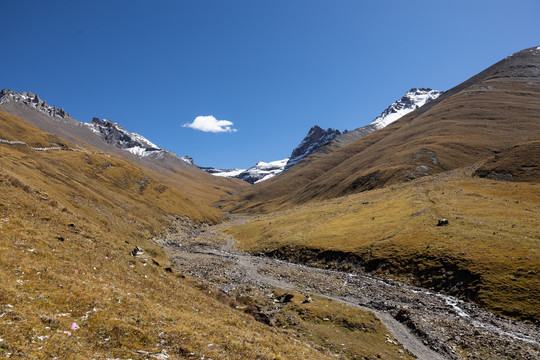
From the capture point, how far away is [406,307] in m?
38.8

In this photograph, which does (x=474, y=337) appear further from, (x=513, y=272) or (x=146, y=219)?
(x=146, y=219)

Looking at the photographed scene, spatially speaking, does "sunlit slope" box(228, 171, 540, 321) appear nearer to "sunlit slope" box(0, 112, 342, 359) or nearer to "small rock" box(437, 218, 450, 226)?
"small rock" box(437, 218, 450, 226)

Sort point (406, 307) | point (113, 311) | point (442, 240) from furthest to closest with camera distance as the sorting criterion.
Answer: point (442, 240) < point (406, 307) < point (113, 311)

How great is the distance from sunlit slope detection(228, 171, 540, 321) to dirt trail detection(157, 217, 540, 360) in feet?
12.2

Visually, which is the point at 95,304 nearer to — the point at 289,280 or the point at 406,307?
the point at 289,280

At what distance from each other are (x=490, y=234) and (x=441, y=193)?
4105 centimetres

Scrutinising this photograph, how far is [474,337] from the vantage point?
3117 centimetres

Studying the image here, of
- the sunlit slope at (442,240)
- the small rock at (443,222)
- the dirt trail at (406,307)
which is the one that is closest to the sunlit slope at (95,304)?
the dirt trail at (406,307)

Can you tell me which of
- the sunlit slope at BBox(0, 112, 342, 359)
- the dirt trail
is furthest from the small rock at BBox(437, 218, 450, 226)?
the sunlit slope at BBox(0, 112, 342, 359)

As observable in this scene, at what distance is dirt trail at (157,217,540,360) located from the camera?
96.6 feet

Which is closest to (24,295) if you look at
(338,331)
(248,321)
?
(248,321)

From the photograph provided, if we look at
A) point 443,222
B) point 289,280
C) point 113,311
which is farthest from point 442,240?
point 113,311

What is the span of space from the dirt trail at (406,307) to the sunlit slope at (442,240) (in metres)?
3.73

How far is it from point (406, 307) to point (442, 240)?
80.2ft
